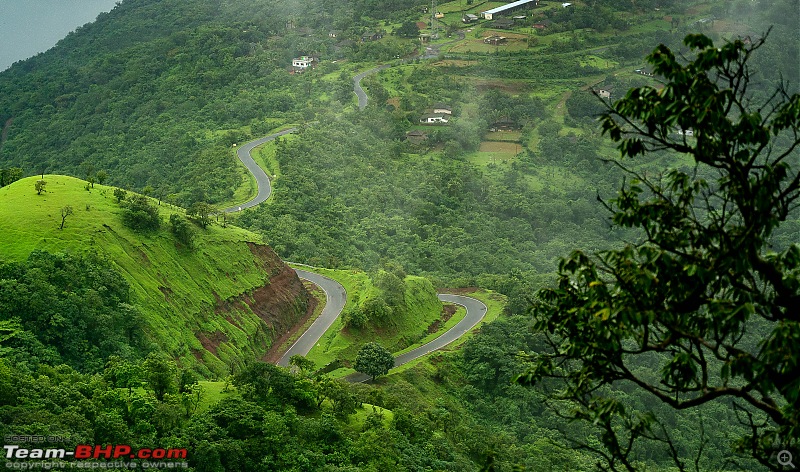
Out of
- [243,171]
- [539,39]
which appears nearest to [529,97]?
[539,39]

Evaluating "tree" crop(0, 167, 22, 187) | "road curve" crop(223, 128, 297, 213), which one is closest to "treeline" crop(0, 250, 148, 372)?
"tree" crop(0, 167, 22, 187)

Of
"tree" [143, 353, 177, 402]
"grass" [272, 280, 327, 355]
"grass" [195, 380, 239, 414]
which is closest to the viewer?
"tree" [143, 353, 177, 402]

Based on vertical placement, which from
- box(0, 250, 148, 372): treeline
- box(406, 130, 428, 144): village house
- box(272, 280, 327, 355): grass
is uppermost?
box(0, 250, 148, 372): treeline

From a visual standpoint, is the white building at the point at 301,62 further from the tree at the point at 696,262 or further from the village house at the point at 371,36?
the tree at the point at 696,262

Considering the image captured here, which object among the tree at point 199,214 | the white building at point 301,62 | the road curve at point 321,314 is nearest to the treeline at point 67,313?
the road curve at point 321,314

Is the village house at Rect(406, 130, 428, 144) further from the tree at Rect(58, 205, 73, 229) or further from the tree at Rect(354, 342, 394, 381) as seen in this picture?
the tree at Rect(58, 205, 73, 229)

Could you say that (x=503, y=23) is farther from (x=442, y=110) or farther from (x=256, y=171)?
(x=256, y=171)

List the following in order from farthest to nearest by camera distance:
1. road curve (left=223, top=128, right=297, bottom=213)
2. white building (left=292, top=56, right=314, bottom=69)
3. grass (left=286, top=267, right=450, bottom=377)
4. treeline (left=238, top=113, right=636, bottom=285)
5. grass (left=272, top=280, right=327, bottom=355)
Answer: white building (left=292, top=56, right=314, bottom=69) → road curve (left=223, top=128, right=297, bottom=213) → treeline (left=238, top=113, right=636, bottom=285) → grass (left=272, top=280, right=327, bottom=355) → grass (left=286, top=267, right=450, bottom=377)
